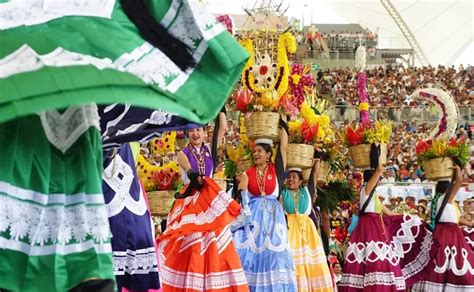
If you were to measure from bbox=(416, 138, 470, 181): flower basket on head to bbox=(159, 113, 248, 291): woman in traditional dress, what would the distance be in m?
3.50

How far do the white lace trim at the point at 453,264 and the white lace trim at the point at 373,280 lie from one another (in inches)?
16.4

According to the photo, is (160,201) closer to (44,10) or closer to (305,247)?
(305,247)

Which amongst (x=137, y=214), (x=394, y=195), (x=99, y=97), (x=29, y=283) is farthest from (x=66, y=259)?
(x=394, y=195)

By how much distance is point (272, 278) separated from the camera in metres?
7.70

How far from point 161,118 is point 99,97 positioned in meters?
1.03

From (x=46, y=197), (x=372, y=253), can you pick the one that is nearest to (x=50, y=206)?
(x=46, y=197)

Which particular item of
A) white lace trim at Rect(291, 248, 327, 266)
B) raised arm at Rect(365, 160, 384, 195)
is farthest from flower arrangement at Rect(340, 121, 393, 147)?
white lace trim at Rect(291, 248, 327, 266)

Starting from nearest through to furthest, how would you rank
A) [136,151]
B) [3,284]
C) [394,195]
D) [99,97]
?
[99,97] → [3,284] → [136,151] → [394,195]

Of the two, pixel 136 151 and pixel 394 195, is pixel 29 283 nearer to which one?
pixel 136 151

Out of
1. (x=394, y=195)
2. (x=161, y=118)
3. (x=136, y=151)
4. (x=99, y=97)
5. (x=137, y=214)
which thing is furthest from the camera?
(x=394, y=195)

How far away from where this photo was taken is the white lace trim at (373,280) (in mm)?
9039

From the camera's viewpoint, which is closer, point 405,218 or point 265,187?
point 265,187

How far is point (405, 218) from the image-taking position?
9.98 metres

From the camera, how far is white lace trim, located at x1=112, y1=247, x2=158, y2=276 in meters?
4.59
